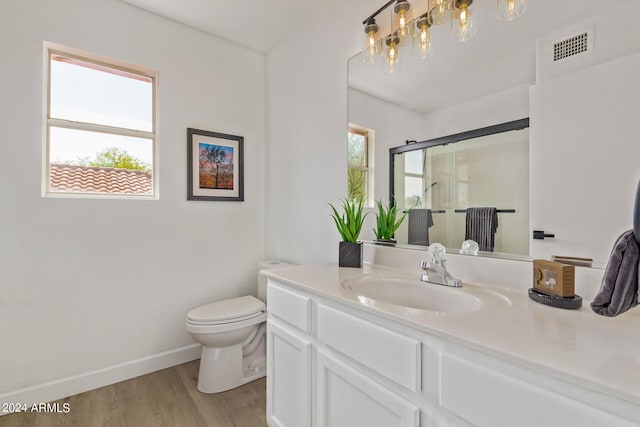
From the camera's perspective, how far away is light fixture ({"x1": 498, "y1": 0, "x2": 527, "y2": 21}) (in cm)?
115

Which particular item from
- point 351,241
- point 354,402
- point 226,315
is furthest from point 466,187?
point 226,315

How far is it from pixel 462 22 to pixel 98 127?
7.45 feet

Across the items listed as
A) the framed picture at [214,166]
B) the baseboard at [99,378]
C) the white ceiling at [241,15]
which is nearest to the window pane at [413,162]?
the white ceiling at [241,15]

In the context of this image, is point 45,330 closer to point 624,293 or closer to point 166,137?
point 166,137

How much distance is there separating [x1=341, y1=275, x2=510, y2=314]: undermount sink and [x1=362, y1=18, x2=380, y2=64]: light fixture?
4.05ft

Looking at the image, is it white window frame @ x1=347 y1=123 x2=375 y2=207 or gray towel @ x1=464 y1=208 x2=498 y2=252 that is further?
white window frame @ x1=347 y1=123 x2=375 y2=207

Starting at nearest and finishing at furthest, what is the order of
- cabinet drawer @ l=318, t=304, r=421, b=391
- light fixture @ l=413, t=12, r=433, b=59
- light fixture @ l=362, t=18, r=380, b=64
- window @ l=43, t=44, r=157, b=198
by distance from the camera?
cabinet drawer @ l=318, t=304, r=421, b=391, light fixture @ l=413, t=12, r=433, b=59, light fixture @ l=362, t=18, r=380, b=64, window @ l=43, t=44, r=157, b=198

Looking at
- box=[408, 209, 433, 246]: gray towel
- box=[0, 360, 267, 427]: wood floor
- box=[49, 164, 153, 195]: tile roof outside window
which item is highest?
box=[49, 164, 153, 195]: tile roof outside window

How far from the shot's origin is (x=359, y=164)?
1817 mm

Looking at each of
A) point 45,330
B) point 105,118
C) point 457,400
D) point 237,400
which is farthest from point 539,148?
point 45,330

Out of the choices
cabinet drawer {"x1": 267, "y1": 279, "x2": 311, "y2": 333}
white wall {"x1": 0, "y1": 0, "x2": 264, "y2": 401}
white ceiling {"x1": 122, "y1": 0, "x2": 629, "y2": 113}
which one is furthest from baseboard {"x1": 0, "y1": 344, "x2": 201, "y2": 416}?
white ceiling {"x1": 122, "y1": 0, "x2": 629, "y2": 113}

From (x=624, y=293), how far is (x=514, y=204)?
1.74 ft

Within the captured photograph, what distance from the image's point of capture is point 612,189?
0.93 meters

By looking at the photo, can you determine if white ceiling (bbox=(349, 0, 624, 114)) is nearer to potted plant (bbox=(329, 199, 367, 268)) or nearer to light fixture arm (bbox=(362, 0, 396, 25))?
light fixture arm (bbox=(362, 0, 396, 25))
